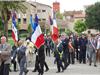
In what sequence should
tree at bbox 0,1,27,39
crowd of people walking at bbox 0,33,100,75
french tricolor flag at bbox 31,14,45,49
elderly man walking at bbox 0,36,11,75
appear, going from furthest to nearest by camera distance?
tree at bbox 0,1,27,39
french tricolor flag at bbox 31,14,45,49
crowd of people walking at bbox 0,33,100,75
elderly man walking at bbox 0,36,11,75

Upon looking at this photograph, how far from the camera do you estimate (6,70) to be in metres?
16.2

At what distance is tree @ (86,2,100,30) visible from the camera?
88.1 metres

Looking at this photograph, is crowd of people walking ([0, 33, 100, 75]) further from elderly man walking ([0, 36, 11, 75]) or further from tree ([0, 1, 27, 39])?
tree ([0, 1, 27, 39])

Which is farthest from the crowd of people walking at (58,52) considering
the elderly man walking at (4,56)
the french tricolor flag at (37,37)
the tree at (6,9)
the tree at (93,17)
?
the tree at (93,17)

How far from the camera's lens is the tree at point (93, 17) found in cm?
8806

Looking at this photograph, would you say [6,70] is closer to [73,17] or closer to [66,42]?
[66,42]

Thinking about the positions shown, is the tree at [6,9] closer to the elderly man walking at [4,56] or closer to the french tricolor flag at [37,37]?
the french tricolor flag at [37,37]

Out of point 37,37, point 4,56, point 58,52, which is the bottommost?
point 58,52

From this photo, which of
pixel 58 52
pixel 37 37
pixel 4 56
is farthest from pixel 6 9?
pixel 4 56

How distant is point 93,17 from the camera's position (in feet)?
288

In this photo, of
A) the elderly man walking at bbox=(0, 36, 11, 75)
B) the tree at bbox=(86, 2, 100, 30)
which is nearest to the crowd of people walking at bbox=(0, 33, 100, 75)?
the elderly man walking at bbox=(0, 36, 11, 75)

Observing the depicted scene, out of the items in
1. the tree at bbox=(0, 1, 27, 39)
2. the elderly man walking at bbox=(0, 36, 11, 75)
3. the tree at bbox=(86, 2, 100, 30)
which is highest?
the tree at bbox=(0, 1, 27, 39)

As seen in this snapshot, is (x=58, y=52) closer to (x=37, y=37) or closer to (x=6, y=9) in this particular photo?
(x=37, y=37)

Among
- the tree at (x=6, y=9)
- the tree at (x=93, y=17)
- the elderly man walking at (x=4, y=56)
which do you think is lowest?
the tree at (x=93, y=17)
